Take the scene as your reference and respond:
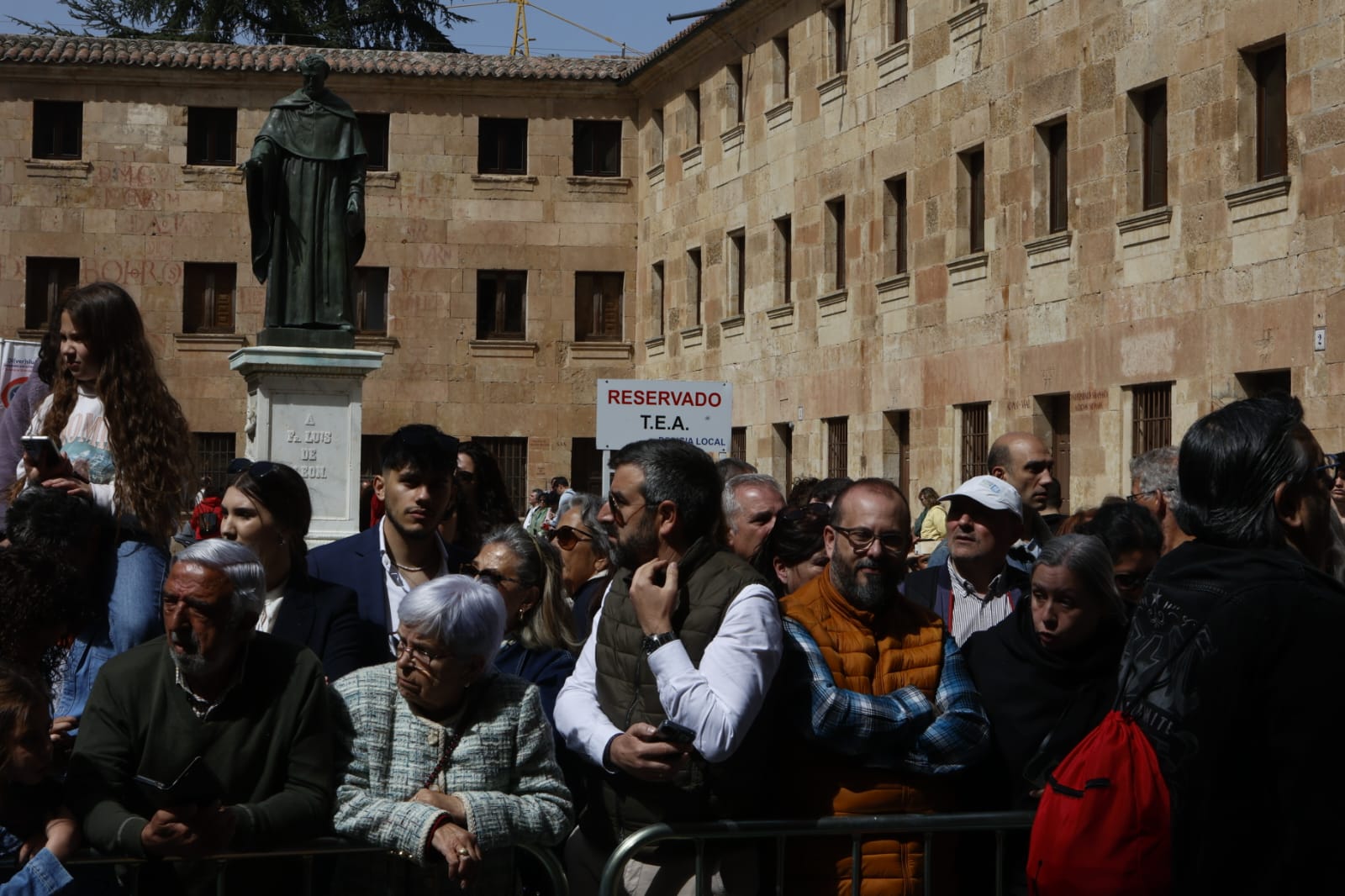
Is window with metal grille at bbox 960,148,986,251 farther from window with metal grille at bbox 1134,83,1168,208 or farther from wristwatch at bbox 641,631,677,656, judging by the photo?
wristwatch at bbox 641,631,677,656

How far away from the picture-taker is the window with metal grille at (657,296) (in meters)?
36.9

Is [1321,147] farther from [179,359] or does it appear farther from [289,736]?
[179,359]

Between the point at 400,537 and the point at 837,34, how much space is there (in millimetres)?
24596

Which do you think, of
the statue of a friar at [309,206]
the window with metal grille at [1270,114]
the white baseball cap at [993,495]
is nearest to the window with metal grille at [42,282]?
the statue of a friar at [309,206]

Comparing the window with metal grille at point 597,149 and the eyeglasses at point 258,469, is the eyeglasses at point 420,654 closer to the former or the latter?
the eyeglasses at point 258,469

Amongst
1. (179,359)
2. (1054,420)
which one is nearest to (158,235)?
(179,359)

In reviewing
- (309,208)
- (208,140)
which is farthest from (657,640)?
(208,140)

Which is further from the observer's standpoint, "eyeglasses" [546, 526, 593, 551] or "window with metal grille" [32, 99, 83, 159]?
"window with metal grille" [32, 99, 83, 159]

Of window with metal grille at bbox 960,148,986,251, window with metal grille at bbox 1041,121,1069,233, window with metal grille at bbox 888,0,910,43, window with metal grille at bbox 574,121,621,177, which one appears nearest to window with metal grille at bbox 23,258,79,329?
window with metal grille at bbox 574,121,621,177

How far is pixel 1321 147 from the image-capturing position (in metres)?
18.0

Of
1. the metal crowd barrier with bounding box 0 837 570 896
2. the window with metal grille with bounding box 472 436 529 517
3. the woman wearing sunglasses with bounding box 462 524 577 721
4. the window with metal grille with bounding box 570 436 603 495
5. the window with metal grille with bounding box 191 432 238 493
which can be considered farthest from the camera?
the window with metal grille with bounding box 570 436 603 495

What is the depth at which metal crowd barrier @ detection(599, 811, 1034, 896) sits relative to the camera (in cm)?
469

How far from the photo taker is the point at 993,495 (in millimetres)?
6832

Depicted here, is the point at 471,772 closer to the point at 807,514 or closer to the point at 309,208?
the point at 807,514
